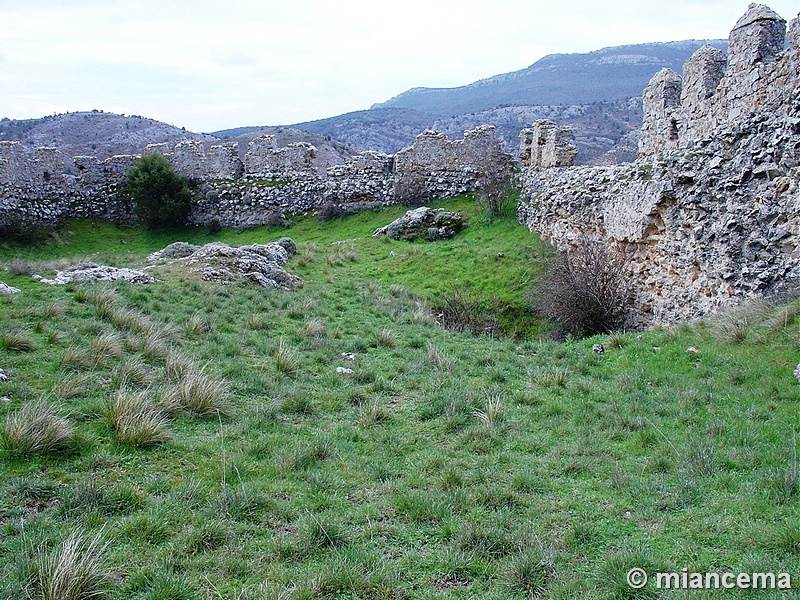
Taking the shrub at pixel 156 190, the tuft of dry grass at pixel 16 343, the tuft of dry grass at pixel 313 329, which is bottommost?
the tuft of dry grass at pixel 313 329

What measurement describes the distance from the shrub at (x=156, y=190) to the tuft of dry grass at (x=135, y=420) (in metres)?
21.3

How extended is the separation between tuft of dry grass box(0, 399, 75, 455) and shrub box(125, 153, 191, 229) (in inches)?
856

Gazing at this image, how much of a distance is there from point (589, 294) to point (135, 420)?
9.19 meters

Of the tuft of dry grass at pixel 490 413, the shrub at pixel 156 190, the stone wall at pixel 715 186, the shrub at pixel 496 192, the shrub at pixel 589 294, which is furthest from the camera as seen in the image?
the shrub at pixel 156 190

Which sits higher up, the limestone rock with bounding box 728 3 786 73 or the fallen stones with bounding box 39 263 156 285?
the limestone rock with bounding box 728 3 786 73

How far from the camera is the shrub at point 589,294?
467 inches

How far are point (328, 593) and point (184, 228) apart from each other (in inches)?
978

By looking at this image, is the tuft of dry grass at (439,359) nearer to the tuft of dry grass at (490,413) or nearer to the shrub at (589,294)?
the tuft of dry grass at (490,413)

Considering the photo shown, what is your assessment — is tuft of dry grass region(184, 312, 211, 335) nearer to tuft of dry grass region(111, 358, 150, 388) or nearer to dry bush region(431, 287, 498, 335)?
tuft of dry grass region(111, 358, 150, 388)

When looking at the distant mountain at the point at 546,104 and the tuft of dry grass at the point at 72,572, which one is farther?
the distant mountain at the point at 546,104

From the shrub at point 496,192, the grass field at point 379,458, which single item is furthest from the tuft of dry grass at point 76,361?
the shrub at point 496,192

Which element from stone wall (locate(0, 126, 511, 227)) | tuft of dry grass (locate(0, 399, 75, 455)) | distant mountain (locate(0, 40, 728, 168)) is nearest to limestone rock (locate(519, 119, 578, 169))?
stone wall (locate(0, 126, 511, 227))

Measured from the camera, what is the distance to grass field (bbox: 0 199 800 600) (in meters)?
3.61

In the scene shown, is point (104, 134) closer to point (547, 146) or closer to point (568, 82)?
point (547, 146)
